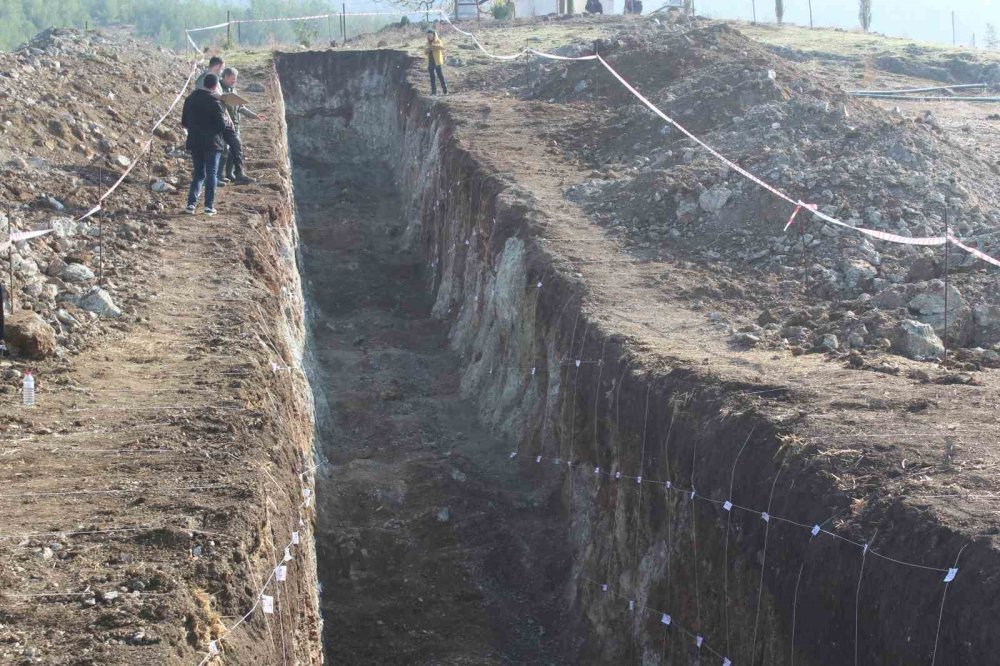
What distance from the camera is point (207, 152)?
51.8 feet

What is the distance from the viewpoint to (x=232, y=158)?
732 inches

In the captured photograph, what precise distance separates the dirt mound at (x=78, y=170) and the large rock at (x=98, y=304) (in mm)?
10

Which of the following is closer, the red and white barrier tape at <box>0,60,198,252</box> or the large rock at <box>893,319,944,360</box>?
the large rock at <box>893,319,944,360</box>

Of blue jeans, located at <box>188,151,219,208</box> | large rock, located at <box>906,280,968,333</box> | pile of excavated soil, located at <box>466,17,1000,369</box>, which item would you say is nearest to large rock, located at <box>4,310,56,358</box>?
blue jeans, located at <box>188,151,219,208</box>

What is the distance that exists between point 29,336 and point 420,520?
5.00m

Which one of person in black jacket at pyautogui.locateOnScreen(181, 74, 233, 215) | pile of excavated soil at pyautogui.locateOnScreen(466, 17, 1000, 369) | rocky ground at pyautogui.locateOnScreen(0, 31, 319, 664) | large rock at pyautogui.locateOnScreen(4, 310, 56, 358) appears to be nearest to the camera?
rocky ground at pyautogui.locateOnScreen(0, 31, 319, 664)

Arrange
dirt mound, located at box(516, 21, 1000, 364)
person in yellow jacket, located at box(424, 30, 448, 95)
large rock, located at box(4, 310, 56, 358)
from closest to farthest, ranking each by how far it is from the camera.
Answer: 1. large rock, located at box(4, 310, 56, 358)
2. dirt mound, located at box(516, 21, 1000, 364)
3. person in yellow jacket, located at box(424, 30, 448, 95)

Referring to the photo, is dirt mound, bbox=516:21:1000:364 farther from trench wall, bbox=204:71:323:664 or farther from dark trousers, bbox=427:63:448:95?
trench wall, bbox=204:71:323:664

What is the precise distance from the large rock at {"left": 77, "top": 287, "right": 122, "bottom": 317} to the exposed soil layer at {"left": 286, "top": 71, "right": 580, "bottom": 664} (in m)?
3.06

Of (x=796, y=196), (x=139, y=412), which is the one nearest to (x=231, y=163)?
(x=796, y=196)

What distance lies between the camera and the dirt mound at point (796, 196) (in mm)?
12617

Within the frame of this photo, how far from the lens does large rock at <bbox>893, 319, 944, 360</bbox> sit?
1159 cm

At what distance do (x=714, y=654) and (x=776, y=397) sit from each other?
2.20 metres

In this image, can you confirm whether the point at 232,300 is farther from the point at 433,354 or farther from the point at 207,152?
the point at 433,354
